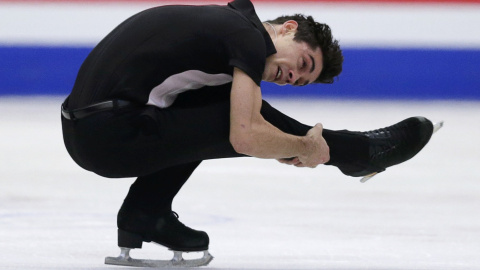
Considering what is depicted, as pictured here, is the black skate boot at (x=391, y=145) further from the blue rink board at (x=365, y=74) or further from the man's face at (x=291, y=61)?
the blue rink board at (x=365, y=74)

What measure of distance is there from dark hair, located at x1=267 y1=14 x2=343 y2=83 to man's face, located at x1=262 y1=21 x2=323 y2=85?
13 mm

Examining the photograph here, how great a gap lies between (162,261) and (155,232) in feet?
0.30

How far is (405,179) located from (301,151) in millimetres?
1905

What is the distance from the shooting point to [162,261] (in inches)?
103

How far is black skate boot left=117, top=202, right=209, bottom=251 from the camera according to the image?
2566mm

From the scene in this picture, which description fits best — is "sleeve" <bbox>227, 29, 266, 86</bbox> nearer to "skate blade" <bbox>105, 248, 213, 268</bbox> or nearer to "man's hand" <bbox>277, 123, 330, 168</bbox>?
"man's hand" <bbox>277, 123, 330, 168</bbox>

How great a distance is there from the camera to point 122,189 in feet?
12.7

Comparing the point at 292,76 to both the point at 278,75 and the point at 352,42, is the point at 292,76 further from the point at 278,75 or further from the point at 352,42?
the point at 352,42

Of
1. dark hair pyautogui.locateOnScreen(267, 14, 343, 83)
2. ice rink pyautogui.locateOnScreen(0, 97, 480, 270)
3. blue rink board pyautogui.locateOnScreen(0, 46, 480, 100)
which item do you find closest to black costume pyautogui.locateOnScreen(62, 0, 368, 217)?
dark hair pyautogui.locateOnScreen(267, 14, 343, 83)

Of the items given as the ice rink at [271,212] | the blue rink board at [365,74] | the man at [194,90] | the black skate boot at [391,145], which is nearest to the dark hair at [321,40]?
the man at [194,90]

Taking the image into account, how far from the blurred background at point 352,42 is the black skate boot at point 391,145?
4156 mm

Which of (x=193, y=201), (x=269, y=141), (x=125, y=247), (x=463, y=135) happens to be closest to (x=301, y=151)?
(x=269, y=141)

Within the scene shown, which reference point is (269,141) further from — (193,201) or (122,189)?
(122,189)

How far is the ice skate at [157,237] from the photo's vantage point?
101 inches
